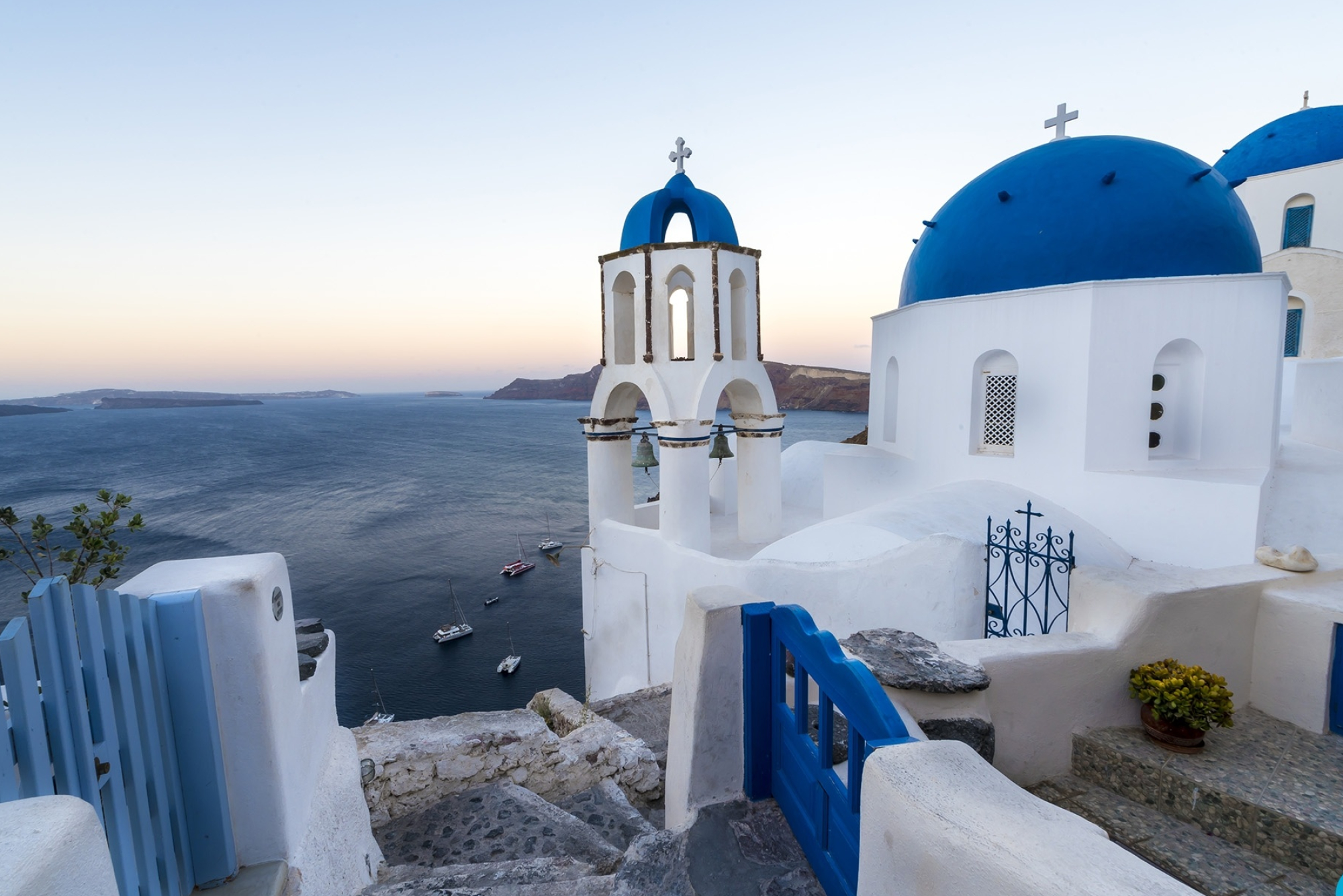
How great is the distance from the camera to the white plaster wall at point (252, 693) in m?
2.76

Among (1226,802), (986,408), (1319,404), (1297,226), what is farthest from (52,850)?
(1297,226)

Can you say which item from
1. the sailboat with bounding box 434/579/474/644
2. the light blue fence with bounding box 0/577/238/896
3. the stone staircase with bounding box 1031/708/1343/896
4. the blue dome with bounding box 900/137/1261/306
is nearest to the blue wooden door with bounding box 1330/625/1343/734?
the stone staircase with bounding box 1031/708/1343/896

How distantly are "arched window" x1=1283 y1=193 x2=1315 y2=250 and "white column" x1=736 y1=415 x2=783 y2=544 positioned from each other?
1721 cm

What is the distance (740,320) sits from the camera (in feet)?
36.3

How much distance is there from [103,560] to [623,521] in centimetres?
750

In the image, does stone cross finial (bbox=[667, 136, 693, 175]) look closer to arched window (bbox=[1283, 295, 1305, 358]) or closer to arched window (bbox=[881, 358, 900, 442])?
arched window (bbox=[881, 358, 900, 442])

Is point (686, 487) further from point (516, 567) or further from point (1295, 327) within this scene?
point (516, 567)

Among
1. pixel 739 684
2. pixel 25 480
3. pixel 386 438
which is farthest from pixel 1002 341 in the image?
pixel 386 438

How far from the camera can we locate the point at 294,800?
121 inches

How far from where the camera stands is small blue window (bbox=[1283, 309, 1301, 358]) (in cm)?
1708

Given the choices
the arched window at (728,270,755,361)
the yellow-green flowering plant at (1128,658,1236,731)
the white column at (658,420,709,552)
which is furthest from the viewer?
the arched window at (728,270,755,361)

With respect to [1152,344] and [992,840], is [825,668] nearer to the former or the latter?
[992,840]

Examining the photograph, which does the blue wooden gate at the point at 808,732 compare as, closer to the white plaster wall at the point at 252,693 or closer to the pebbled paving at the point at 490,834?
the pebbled paving at the point at 490,834

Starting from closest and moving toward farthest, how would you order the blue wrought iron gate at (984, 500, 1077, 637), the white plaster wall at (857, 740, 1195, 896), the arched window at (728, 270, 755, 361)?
the white plaster wall at (857, 740, 1195, 896) → the blue wrought iron gate at (984, 500, 1077, 637) → the arched window at (728, 270, 755, 361)
